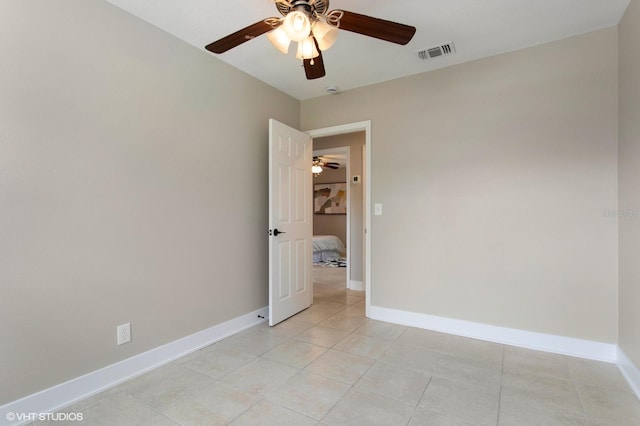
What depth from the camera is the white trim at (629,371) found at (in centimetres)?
185

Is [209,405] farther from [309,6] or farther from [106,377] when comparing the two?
[309,6]

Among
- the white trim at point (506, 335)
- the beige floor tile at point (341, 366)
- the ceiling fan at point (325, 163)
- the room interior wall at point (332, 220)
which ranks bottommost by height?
the beige floor tile at point (341, 366)

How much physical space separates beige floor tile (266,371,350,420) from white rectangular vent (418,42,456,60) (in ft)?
8.67

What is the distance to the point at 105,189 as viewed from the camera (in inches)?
76.7

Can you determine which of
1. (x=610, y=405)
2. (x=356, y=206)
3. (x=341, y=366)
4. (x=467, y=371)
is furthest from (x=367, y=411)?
(x=356, y=206)

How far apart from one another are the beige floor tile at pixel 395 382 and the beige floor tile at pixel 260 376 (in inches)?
20.2

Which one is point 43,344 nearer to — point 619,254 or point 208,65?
point 208,65

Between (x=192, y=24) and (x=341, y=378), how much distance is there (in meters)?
2.68

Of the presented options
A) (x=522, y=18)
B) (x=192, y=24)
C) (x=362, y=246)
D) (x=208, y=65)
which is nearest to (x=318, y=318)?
(x=362, y=246)

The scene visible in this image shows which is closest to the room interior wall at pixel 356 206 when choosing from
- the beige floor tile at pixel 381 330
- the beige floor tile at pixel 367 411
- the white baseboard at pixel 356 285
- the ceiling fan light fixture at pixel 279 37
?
the white baseboard at pixel 356 285

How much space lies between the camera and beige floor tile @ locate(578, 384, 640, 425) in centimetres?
163

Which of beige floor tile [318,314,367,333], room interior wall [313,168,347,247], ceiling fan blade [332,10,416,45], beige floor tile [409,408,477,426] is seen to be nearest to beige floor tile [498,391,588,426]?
beige floor tile [409,408,477,426]

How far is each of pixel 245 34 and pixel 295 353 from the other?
7.31ft

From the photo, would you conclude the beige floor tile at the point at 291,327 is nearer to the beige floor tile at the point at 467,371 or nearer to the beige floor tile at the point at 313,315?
the beige floor tile at the point at 313,315
